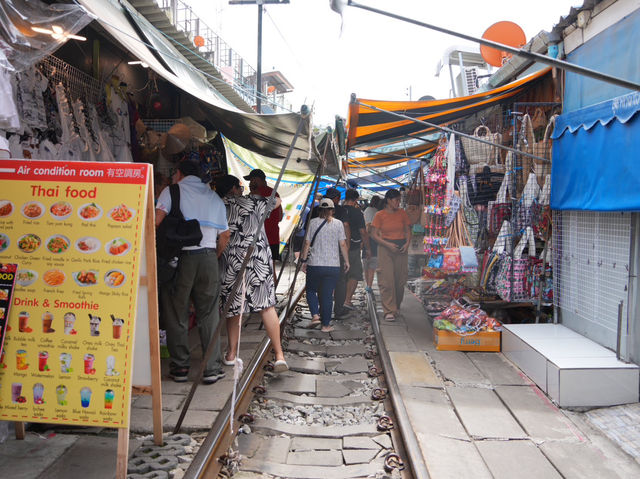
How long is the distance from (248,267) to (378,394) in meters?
1.95

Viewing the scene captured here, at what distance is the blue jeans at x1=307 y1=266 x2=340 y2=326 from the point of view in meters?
7.81

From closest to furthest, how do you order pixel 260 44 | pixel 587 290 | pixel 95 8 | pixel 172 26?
pixel 95 8, pixel 587 290, pixel 172 26, pixel 260 44

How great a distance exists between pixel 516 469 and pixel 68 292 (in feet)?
11.0

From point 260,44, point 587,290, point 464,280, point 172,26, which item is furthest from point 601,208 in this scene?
point 260,44

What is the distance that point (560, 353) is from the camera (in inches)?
209

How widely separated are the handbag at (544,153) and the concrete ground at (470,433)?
256cm

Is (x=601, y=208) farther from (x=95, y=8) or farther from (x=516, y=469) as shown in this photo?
(x=95, y=8)

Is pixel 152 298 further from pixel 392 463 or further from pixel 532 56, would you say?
pixel 532 56

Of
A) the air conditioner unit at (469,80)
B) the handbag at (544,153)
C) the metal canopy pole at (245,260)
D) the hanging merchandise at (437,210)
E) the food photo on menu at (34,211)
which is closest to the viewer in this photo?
the food photo on menu at (34,211)

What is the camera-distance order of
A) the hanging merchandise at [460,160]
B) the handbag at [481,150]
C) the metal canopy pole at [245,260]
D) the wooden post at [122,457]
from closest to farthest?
1. the wooden post at [122,457]
2. the metal canopy pole at [245,260]
3. the handbag at [481,150]
4. the hanging merchandise at [460,160]

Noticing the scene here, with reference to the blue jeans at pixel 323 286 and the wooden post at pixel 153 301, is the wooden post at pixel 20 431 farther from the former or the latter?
the blue jeans at pixel 323 286

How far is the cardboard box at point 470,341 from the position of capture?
674 cm

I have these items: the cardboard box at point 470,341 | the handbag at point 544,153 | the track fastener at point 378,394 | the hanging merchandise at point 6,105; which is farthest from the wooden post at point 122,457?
the handbag at point 544,153

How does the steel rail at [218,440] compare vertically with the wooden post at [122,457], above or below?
below
